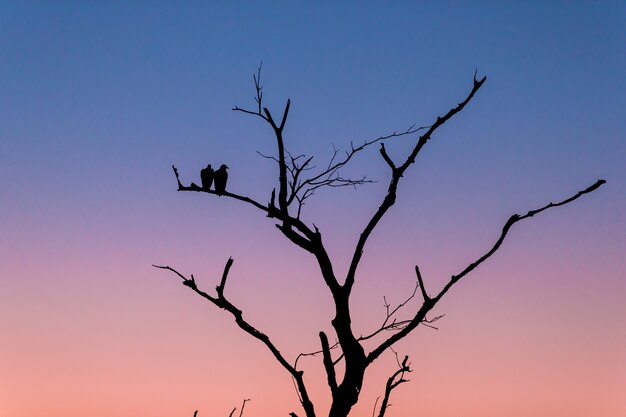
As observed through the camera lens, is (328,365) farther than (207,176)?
No

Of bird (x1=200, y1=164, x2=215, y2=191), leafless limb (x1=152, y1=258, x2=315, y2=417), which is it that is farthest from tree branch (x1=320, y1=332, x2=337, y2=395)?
bird (x1=200, y1=164, x2=215, y2=191)

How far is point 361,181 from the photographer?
7.21 m

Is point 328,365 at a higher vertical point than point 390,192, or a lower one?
lower

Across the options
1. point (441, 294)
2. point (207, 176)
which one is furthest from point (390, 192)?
point (207, 176)

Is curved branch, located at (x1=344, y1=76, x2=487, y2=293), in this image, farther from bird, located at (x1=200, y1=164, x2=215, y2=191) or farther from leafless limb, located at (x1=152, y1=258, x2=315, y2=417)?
bird, located at (x1=200, y1=164, x2=215, y2=191)

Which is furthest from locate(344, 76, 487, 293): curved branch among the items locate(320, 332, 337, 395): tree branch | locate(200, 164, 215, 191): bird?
locate(200, 164, 215, 191): bird

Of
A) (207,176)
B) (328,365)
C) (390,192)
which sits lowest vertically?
(328,365)

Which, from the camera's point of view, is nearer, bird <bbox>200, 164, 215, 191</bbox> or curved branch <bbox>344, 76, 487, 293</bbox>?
curved branch <bbox>344, 76, 487, 293</bbox>

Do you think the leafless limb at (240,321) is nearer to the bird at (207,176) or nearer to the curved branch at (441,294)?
the curved branch at (441,294)

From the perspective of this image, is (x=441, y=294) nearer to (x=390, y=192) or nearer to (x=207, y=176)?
(x=390, y=192)

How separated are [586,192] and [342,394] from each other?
2.32 meters

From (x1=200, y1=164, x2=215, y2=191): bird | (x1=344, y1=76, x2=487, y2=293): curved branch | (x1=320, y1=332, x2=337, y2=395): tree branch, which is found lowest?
(x1=320, y1=332, x2=337, y2=395): tree branch

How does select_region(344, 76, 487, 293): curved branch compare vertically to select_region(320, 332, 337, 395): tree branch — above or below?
above

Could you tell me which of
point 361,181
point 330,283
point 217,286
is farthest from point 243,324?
point 361,181
